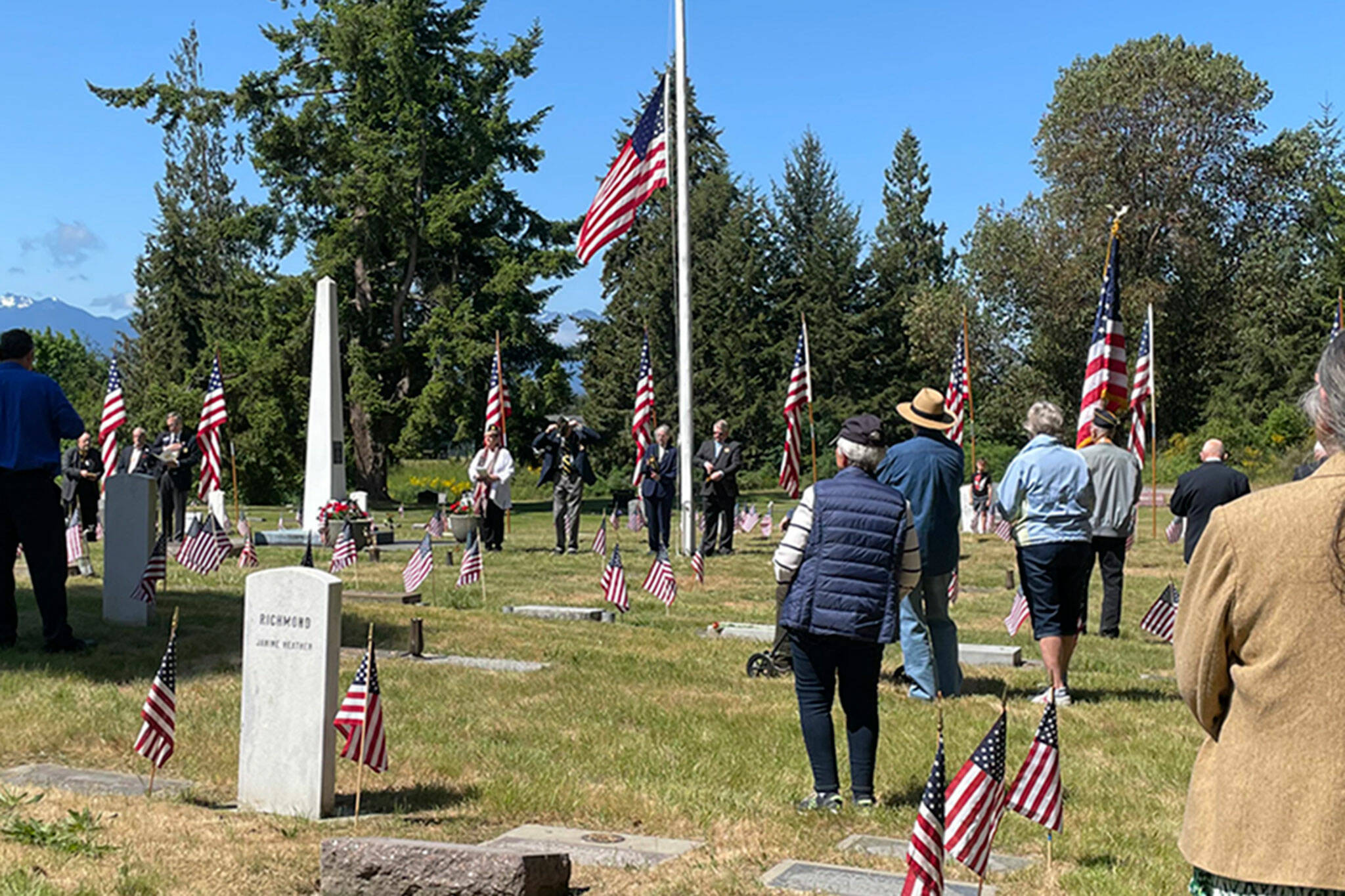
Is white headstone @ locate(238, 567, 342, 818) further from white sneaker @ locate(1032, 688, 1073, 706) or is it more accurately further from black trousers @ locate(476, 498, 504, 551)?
black trousers @ locate(476, 498, 504, 551)

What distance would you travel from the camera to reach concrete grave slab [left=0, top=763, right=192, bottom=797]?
6.60 m

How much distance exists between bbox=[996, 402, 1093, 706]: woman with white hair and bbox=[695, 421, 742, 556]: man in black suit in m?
10.7

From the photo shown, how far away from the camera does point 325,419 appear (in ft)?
81.9

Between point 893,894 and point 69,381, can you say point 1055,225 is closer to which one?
point 893,894

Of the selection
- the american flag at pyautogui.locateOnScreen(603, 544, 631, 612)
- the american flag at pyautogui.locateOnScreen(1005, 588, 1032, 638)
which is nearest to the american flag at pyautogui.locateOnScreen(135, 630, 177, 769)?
the american flag at pyautogui.locateOnScreen(603, 544, 631, 612)

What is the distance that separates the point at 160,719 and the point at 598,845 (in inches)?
86.1

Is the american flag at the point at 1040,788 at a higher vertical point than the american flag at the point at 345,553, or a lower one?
lower

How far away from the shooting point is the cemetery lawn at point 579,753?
538 cm

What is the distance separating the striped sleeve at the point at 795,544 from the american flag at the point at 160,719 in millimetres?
2847

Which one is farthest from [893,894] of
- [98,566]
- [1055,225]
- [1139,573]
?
[1055,225]

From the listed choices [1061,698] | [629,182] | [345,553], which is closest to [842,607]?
[1061,698]

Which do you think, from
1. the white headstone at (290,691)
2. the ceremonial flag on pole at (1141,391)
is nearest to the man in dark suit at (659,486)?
the ceremonial flag on pole at (1141,391)

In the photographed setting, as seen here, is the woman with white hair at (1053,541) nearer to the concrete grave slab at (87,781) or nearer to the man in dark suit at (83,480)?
the concrete grave slab at (87,781)

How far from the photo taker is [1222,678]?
2773 millimetres
